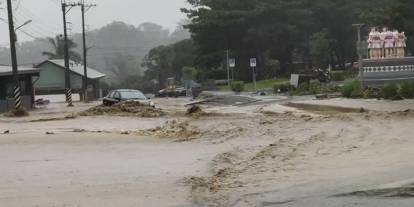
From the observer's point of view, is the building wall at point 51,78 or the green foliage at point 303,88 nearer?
the green foliage at point 303,88

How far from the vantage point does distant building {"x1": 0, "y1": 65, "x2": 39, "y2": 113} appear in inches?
1960

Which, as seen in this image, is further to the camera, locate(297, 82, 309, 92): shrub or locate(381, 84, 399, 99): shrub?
locate(297, 82, 309, 92): shrub

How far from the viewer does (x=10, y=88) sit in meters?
54.1

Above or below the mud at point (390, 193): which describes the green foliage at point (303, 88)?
below

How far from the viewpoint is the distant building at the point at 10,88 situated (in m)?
49.8

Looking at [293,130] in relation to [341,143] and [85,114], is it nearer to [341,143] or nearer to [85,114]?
[341,143]

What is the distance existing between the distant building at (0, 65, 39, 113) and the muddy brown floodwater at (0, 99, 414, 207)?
26.5m

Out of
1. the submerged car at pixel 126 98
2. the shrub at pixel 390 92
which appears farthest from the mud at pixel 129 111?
the shrub at pixel 390 92

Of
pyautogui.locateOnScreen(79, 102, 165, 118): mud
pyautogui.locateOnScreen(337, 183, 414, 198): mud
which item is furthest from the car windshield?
pyautogui.locateOnScreen(337, 183, 414, 198): mud

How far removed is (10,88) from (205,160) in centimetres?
4276

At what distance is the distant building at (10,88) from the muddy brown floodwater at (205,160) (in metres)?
26.5

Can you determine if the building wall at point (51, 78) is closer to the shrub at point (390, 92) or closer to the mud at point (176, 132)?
the shrub at point (390, 92)

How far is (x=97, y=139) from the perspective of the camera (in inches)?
765

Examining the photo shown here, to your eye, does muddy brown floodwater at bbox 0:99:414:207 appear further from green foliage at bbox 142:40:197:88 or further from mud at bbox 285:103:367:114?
green foliage at bbox 142:40:197:88
